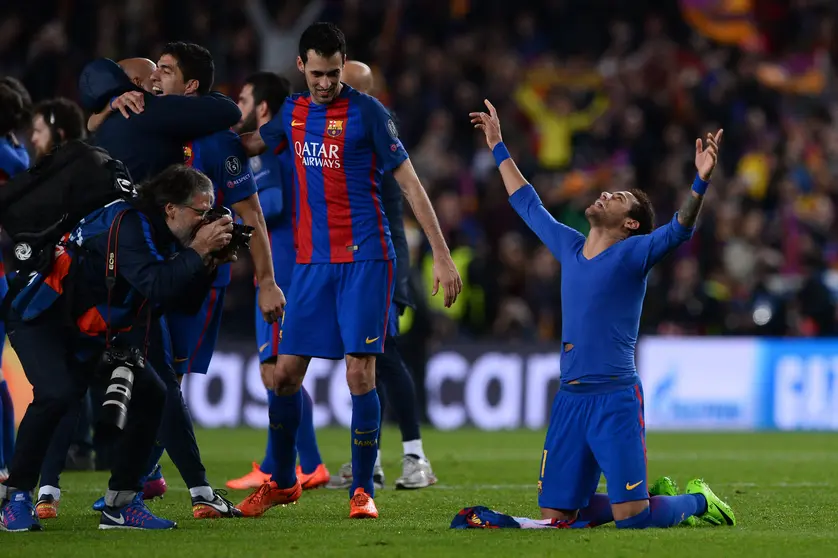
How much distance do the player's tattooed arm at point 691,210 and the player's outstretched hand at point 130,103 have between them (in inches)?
103

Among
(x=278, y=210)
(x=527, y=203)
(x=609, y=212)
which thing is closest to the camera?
(x=609, y=212)

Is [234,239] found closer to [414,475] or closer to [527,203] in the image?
[527,203]

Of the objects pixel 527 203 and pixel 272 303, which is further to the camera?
pixel 272 303

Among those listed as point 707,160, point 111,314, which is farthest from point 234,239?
point 707,160

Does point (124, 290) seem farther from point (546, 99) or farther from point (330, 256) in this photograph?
point (546, 99)

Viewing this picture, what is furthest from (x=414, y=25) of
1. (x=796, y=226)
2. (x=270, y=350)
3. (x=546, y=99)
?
(x=270, y=350)

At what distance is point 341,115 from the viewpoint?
705 centimetres

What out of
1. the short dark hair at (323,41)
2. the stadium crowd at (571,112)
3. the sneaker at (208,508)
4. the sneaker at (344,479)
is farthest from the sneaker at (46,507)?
the stadium crowd at (571,112)

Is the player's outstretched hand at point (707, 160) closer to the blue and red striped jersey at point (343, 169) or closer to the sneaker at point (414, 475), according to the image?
the blue and red striped jersey at point (343, 169)

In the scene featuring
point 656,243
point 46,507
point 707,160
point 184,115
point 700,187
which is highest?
point 184,115

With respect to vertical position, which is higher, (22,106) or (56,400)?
(22,106)

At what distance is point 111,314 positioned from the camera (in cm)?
620

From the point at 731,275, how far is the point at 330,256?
33.5 feet

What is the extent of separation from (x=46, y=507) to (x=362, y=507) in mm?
1496
